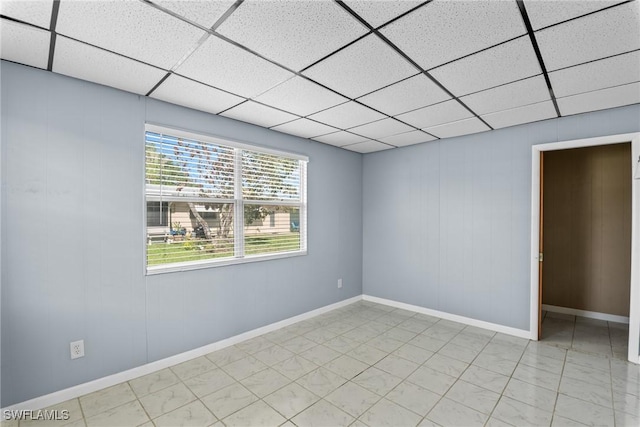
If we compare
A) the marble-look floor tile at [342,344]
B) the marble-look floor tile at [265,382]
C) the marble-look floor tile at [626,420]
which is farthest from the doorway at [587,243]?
the marble-look floor tile at [265,382]

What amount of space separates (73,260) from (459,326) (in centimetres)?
415

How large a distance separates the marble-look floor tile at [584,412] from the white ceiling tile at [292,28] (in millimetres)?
2926

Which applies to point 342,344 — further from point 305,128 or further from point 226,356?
point 305,128

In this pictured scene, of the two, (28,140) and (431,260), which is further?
(431,260)

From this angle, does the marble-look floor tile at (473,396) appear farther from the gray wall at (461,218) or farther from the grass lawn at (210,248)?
the grass lawn at (210,248)

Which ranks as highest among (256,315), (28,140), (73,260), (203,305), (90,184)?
(28,140)

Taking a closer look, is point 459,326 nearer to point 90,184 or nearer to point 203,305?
point 203,305

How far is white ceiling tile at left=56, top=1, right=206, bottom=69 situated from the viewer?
1555 mm

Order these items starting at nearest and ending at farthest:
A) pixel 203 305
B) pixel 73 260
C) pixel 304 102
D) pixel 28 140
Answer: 1. pixel 28 140
2. pixel 73 260
3. pixel 304 102
4. pixel 203 305

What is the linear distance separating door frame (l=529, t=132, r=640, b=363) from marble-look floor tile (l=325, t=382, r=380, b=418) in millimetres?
2273

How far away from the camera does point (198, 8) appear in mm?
1554

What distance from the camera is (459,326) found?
12.9ft

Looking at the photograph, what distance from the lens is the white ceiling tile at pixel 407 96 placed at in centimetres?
245

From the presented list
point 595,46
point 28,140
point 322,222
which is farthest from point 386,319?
point 28,140
